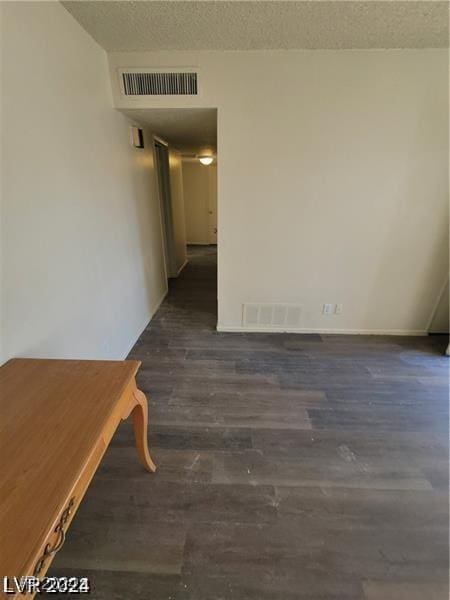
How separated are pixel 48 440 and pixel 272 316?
7.47ft

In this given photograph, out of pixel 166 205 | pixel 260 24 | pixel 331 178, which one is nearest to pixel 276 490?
pixel 331 178

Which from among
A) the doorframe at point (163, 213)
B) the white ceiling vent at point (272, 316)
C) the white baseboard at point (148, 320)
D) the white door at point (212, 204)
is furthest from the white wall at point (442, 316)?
the white door at point (212, 204)

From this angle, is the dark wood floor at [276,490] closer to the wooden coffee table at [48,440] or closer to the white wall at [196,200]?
the wooden coffee table at [48,440]

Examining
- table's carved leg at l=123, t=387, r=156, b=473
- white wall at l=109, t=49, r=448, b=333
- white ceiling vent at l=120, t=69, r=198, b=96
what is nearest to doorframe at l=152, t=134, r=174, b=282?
white ceiling vent at l=120, t=69, r=198, b=96

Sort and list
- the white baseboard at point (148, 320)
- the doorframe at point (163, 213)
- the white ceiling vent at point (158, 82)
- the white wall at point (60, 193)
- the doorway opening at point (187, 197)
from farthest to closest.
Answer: the doorframe at point (163, 213) → the doorway opening at point (187, 197) → the white baseboard at point (148, 320) → the white ceiling vent at point (158, 82) → the white wall at point (60, 193)

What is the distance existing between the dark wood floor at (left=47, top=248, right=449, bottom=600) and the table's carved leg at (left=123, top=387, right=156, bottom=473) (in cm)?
10

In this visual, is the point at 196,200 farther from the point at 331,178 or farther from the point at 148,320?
the point at 331,178

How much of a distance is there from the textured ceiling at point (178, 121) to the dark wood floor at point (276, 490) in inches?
86.1

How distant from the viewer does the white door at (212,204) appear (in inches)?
277

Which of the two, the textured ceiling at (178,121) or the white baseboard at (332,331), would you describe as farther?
the white baseboard at (332,331)

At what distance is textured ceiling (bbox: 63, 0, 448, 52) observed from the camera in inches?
58.0

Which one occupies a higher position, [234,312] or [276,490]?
[234,312]

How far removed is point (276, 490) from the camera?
4.34 ft

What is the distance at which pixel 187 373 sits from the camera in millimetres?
2166
